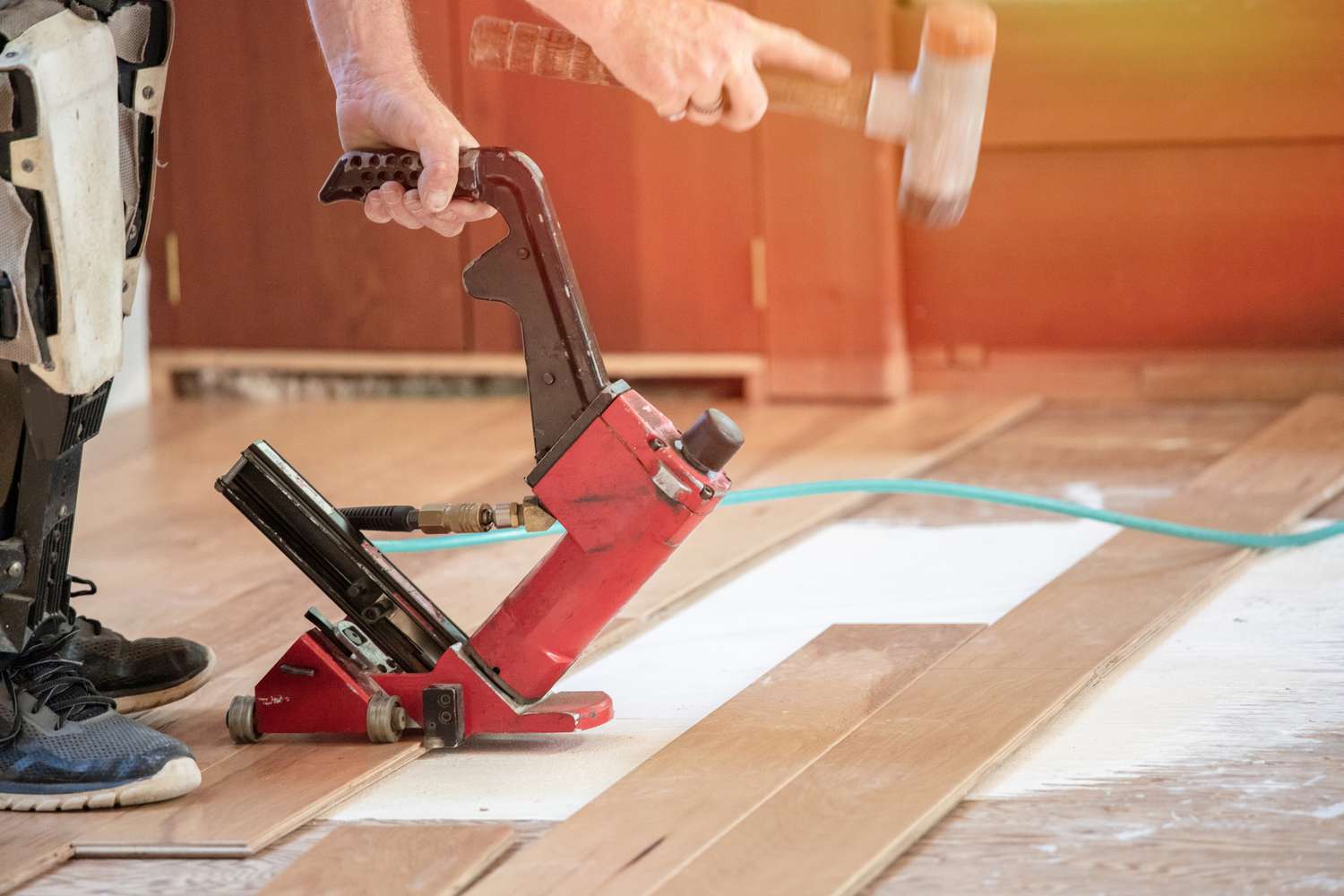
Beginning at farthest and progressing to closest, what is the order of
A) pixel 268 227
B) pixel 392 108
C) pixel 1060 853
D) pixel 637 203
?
pixel 268 227
pixel 637 203
pixel 392 108
pixel 1060 853

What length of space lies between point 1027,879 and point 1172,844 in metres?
0.12

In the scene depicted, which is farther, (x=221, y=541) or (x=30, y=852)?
(x=221, y=541)

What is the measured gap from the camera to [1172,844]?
1.31 m

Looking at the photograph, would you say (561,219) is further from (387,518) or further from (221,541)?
(387,518)

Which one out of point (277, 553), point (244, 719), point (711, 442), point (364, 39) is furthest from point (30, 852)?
point (277, 553)

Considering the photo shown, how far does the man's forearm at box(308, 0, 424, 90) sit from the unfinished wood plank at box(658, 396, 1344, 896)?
0.74 metres

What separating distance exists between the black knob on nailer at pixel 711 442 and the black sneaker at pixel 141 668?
59 centimetres

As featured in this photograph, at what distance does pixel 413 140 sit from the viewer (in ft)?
5.11

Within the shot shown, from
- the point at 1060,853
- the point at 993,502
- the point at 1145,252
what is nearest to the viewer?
the point at 1060,853

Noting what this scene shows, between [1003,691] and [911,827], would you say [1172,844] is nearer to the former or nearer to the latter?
[911,827]

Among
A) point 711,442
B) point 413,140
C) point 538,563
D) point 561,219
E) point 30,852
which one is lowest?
point 30,852

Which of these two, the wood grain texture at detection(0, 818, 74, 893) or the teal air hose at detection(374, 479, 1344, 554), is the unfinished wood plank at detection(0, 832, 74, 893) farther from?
the teal air hose at detection(374, 479, 1344, 554)

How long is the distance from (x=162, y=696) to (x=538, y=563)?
1.43 feet

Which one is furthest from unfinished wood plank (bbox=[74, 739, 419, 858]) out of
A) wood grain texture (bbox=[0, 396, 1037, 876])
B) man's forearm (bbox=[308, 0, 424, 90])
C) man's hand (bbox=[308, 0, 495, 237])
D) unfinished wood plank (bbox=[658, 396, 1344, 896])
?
man's forearm (bbox=[308, 0, 424, 90])
